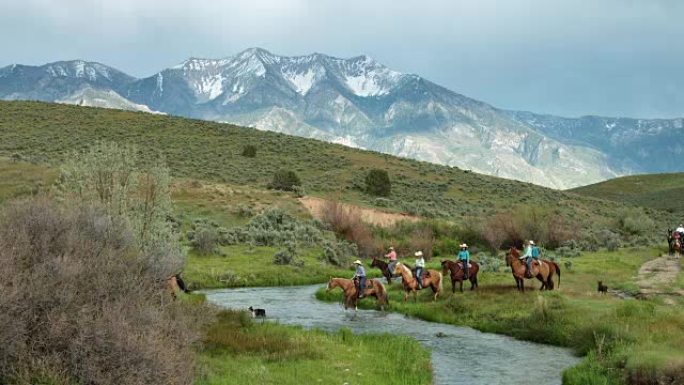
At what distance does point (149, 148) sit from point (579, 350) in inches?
3216

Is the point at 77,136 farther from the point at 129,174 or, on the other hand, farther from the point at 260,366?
the point at 260,366

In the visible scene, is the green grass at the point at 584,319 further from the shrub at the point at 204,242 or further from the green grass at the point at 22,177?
the green grass at the point at 22,177

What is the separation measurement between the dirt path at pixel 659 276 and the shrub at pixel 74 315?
27.5 meters

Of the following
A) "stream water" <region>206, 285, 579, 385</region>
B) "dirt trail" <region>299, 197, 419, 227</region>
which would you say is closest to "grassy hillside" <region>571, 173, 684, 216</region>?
"dirt trail" <region>299, 197, 419, 227</region>

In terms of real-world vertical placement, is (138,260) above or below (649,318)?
above

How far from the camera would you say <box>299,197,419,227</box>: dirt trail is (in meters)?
70.6

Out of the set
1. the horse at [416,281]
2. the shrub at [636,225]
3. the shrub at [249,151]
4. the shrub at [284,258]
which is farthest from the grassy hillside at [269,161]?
the horse at [416,281]

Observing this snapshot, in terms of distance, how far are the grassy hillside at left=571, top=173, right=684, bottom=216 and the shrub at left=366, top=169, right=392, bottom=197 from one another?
71181 millimetres

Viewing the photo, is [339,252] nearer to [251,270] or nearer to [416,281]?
[251,270]

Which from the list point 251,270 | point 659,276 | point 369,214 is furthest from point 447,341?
point 369,214

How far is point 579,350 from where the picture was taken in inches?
1007

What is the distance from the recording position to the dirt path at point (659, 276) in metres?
35.2

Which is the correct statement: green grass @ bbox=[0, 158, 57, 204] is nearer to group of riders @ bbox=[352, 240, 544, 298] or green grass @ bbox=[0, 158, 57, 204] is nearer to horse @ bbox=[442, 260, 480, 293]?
group of riders @ bbox=[352, 240, 544, 298]


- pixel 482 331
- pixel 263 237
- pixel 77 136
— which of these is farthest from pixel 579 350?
pixel 77 136
